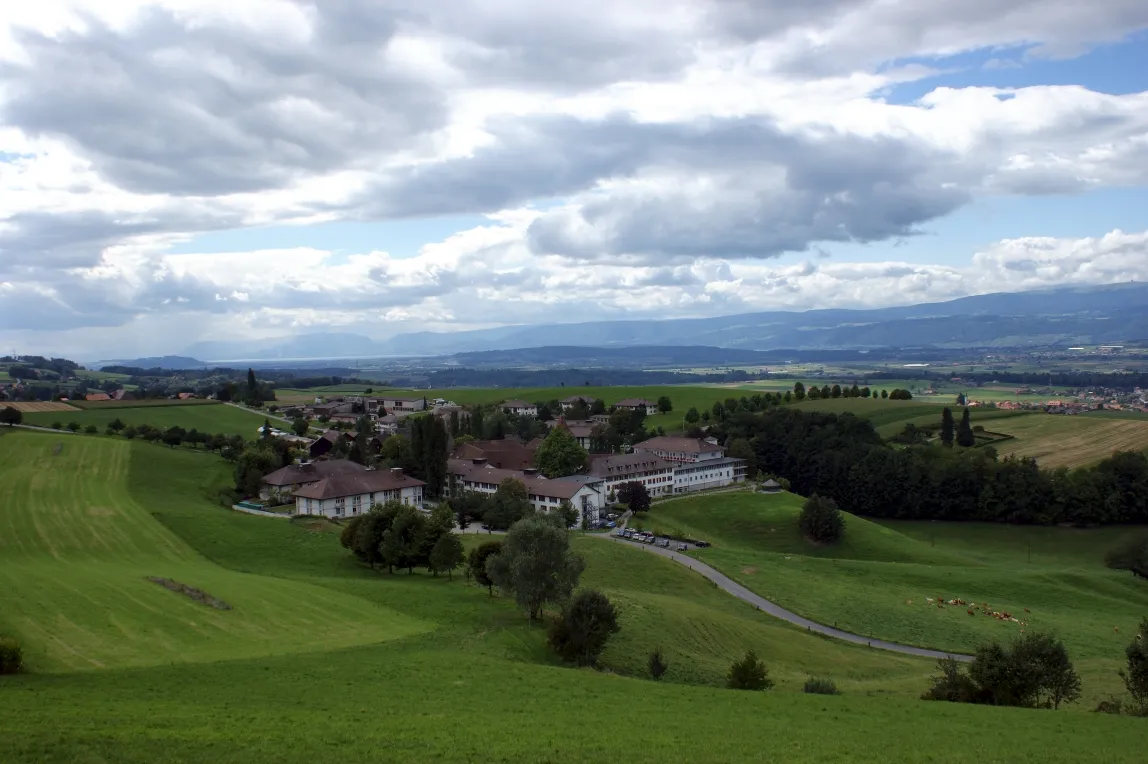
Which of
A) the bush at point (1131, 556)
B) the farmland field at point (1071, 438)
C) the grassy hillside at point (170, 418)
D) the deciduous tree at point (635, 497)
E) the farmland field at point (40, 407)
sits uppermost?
the farmland field at point (40, 407)

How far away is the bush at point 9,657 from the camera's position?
25.1 metres

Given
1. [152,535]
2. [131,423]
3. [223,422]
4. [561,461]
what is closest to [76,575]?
[152,535]

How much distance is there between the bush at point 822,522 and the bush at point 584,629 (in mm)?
53818

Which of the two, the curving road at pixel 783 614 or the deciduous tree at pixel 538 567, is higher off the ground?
the deciduous tree at pixel 538 567

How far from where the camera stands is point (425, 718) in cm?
2172

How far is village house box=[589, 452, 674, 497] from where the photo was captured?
102m

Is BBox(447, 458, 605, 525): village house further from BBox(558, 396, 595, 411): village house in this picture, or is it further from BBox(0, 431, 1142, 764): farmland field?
BBox(558, 396, 595, 411): village house

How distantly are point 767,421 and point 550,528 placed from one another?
3714 inches

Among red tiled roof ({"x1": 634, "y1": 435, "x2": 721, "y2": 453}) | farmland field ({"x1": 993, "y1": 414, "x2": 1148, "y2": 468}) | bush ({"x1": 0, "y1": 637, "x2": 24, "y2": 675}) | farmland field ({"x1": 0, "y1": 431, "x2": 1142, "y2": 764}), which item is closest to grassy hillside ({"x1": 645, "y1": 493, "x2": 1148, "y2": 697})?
farmland field ({"x1": 0, "y1": 431, "x2": 1142, "y2": 764})

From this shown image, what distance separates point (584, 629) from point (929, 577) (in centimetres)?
4280

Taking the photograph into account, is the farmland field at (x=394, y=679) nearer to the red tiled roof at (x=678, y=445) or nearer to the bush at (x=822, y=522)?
the bush at (x=822, y=522)

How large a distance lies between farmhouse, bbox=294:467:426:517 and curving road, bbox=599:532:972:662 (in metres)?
26.3

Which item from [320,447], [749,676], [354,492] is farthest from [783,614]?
[320,447]

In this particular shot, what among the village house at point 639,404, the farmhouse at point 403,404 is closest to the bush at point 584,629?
the village house at point 639,404
